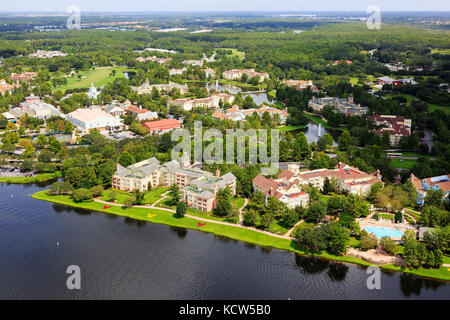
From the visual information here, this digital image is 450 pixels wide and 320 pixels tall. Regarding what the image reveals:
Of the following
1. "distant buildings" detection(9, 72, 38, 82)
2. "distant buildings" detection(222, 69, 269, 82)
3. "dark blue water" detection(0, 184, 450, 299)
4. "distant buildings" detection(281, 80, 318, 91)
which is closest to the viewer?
"dark blue water" detection(0, 184, 450, 299)

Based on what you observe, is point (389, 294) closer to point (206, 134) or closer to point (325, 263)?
point (325, 263)

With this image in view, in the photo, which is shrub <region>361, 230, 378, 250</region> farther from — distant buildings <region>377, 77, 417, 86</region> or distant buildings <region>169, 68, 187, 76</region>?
distant buildings <region>169, 68, 187, 76</region>

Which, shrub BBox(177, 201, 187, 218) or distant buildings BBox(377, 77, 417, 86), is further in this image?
distant buildings BBox(377, 77, 417, 86)

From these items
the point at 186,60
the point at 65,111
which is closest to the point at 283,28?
the point at 186,60

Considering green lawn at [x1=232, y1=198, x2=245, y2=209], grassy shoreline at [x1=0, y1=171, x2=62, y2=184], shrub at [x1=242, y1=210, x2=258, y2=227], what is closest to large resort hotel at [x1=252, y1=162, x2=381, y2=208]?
green lawn at [x1=232, y1=198, x2=245, y2=209]


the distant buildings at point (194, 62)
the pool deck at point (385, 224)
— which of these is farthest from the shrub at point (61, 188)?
the distant buildings at point (194, 62)

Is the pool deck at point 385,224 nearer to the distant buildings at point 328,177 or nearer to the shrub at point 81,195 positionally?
the distant buildings at point 328,177
